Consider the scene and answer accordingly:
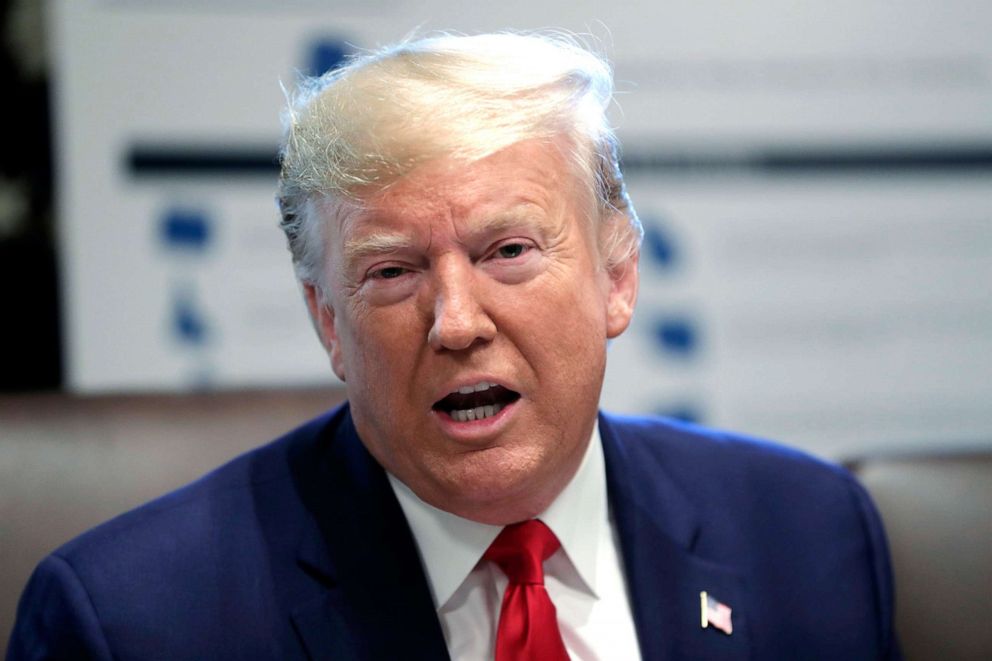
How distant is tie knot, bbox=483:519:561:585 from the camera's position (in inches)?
68.2

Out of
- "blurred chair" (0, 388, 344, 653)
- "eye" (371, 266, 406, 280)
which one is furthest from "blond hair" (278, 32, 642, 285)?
"blurred chair" (0, 388, 344, 653)

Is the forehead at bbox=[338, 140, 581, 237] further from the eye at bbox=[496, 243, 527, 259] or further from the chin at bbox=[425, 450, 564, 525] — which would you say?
the chin at bbox=[425, 450, 564, 525]

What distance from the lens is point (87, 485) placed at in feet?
6.53

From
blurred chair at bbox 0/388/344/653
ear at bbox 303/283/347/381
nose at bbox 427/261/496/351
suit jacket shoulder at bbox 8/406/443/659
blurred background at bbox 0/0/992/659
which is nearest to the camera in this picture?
nose at bbox 427/261/496/351

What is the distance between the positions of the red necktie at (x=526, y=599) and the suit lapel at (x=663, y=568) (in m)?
0.14

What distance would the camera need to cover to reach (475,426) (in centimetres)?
160

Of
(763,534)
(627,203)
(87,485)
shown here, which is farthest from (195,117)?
(763,534)

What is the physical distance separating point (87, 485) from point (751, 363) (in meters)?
2.14

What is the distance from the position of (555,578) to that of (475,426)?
14.0 inches

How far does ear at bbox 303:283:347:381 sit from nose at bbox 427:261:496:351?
24 cm

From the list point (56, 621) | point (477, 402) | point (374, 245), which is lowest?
point (56, 621)

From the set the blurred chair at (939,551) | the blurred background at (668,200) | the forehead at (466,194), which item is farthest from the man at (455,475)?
the blurred background at (668,200)

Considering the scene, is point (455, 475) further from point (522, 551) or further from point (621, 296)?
point (621, 296)

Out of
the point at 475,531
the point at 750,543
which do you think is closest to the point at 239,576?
the point at 475,531
